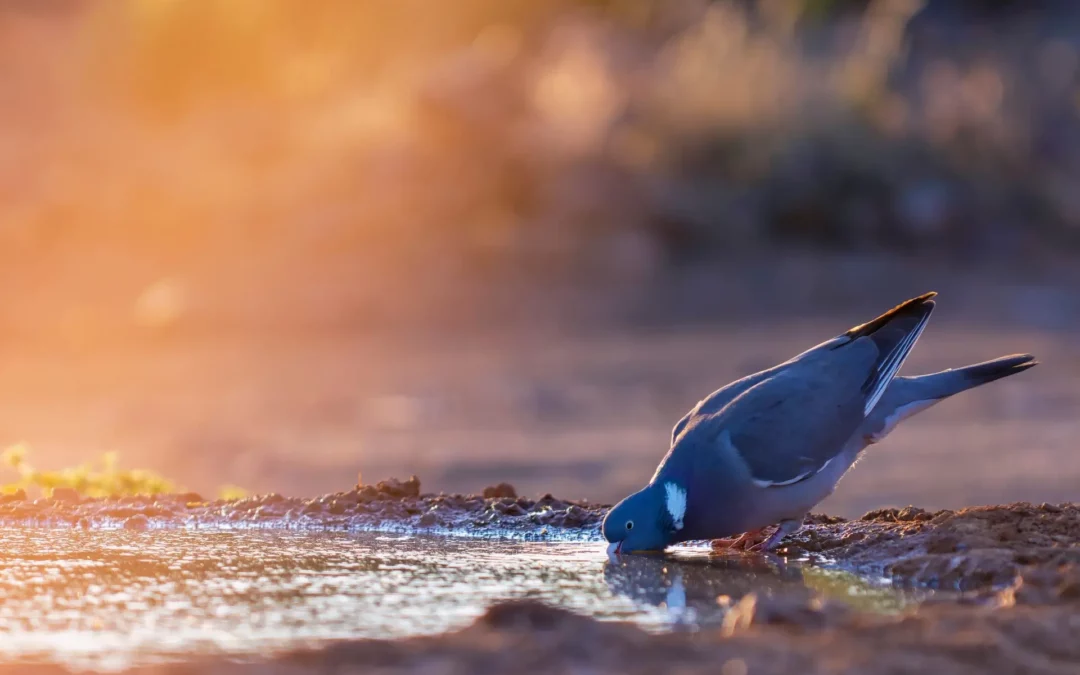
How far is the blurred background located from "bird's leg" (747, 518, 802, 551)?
542 cm

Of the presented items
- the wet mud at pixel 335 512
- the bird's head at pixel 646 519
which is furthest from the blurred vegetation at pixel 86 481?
the bird's head at pixel 646 519

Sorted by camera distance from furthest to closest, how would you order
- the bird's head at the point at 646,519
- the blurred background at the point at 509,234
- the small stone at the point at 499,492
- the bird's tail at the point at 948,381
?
the blurred background at the point at 509,234, the small stone at the point at 499,492, the bird's tail at the point at 948,381, the bird's head at the point at 646,519

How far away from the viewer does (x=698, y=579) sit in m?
4.11

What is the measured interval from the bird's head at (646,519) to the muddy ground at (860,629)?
16.4 inches

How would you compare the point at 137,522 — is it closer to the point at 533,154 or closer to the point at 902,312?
the point at 902,312

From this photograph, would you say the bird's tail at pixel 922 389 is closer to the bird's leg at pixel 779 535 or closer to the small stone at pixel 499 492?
the bird's leg at pixel 779 535

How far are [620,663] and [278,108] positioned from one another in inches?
685

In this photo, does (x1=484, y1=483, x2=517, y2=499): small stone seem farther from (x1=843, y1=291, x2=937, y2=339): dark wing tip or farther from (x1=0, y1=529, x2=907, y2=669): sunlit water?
(x1=843, y1=291, x2=937, y2=339): dark wing tip

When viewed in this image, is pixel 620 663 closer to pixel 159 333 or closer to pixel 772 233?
pixel 159 333

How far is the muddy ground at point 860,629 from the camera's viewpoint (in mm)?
2918

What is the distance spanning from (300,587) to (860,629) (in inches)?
58.2

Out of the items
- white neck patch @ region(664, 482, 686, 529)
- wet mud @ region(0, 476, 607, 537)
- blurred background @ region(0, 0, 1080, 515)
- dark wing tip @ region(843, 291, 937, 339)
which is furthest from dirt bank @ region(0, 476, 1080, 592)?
blurred background @ region(0, 0, 1080, 515)

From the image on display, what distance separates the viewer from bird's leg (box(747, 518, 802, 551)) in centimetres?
484

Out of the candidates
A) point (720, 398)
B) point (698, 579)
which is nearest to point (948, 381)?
point (720, 398)
